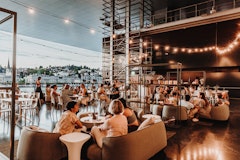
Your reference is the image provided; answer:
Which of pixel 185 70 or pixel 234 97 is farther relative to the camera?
pixel 185 70

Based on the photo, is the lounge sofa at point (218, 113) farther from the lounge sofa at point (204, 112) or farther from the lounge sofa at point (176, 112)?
the lounge sofa at point (176, 112)

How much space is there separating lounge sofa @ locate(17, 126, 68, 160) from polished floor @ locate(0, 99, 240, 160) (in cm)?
70

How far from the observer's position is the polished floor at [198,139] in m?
3.35

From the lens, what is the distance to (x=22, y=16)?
10.4 metres

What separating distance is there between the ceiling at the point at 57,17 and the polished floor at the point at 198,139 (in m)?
4.72

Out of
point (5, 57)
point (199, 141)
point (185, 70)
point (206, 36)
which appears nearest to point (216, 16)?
point (206, 36)

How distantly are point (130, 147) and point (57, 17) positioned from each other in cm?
1004

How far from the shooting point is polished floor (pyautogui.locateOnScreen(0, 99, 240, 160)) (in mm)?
3354

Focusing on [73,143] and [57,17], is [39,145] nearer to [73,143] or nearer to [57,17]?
[73,143]

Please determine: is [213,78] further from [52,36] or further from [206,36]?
[52,36]

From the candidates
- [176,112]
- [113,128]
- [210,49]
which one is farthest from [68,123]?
[210,49]

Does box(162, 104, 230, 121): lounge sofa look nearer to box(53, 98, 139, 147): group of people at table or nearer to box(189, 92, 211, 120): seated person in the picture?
box(189, 92, 211, 120): seated person

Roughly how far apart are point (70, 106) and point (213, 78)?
39.4 ft

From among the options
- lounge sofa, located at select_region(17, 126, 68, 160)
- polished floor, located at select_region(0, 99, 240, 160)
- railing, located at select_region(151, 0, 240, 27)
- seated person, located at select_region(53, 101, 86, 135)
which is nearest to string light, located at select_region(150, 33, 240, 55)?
railing, located at select_region(151, 0, 240, 27)
